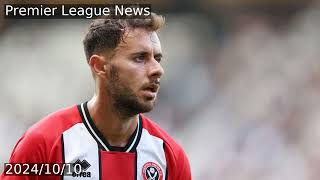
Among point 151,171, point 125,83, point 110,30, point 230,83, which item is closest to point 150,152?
point 151,171

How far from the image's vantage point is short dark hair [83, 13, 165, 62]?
1.04 metres

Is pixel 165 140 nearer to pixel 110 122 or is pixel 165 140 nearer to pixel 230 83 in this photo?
pixel 110 122

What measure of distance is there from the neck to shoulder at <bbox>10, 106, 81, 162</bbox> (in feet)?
0.13

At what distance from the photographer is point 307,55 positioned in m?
1.34

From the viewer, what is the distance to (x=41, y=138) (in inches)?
38.4

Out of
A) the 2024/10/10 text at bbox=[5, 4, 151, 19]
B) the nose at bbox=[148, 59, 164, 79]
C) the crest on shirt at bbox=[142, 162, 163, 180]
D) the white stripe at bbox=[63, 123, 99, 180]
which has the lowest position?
the crest on shirt at bbox=[142, 162, 163, 180]

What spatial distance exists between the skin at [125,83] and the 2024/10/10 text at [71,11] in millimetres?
75

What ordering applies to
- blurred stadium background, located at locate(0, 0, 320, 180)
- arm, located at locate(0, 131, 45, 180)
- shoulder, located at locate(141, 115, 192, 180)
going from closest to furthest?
arm, located at locate(0, 131, 45, 180)
shoulder, located at locate(141, 115, 192, 180)
blurred stadium background, located at locate(0, 0, 320, 180)

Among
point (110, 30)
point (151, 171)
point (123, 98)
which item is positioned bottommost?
point (151, 171)

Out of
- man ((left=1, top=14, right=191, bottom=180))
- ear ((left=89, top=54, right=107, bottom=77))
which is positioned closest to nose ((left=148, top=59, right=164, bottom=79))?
man ((left=1, top=14, right=191, bottom=180))

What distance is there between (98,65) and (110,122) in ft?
0.37

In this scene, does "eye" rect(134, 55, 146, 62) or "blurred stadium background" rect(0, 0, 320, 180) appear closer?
"eye" rect(134, 55, 146, 62)

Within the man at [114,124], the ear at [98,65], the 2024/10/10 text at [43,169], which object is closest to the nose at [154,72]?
the man at [114,124]

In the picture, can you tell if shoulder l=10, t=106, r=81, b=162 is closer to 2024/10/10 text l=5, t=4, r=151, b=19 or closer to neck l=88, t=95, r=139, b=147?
neck l=88, t=95, r=139, b=147
